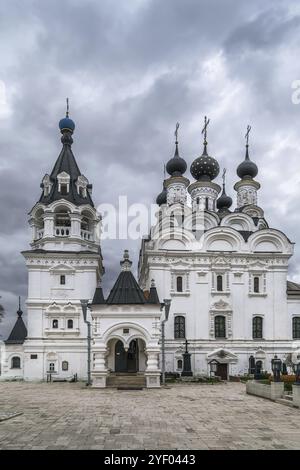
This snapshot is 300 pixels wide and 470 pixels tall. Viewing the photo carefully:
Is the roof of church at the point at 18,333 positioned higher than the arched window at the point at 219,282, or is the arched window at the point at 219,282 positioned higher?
the arched window at the point at 219,282

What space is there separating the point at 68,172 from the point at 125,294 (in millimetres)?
11250

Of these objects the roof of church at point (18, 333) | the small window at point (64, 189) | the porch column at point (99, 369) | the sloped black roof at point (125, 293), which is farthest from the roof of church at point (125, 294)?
the roof of church at point (18, 333)

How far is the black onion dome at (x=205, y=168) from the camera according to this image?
38.4m

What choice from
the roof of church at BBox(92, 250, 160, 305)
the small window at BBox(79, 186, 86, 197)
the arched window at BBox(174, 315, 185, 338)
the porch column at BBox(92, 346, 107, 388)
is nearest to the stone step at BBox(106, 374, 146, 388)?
the porch column at BBox(92, 346, 107, 388)

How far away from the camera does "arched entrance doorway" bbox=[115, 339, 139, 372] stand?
92.9ft

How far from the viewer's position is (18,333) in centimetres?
3441

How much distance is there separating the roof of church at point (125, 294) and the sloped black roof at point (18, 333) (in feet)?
34.6

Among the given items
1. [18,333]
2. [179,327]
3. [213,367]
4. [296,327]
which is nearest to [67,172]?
[18,333]

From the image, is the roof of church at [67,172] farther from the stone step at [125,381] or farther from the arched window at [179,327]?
the stone step at [125,381]

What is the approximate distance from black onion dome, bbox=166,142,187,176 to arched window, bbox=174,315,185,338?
40.9ft

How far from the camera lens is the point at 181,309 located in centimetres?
3161

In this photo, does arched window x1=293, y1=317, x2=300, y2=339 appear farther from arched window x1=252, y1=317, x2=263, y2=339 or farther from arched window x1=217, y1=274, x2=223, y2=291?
arched window x1=217, y1=274, x2=223, y2=291
